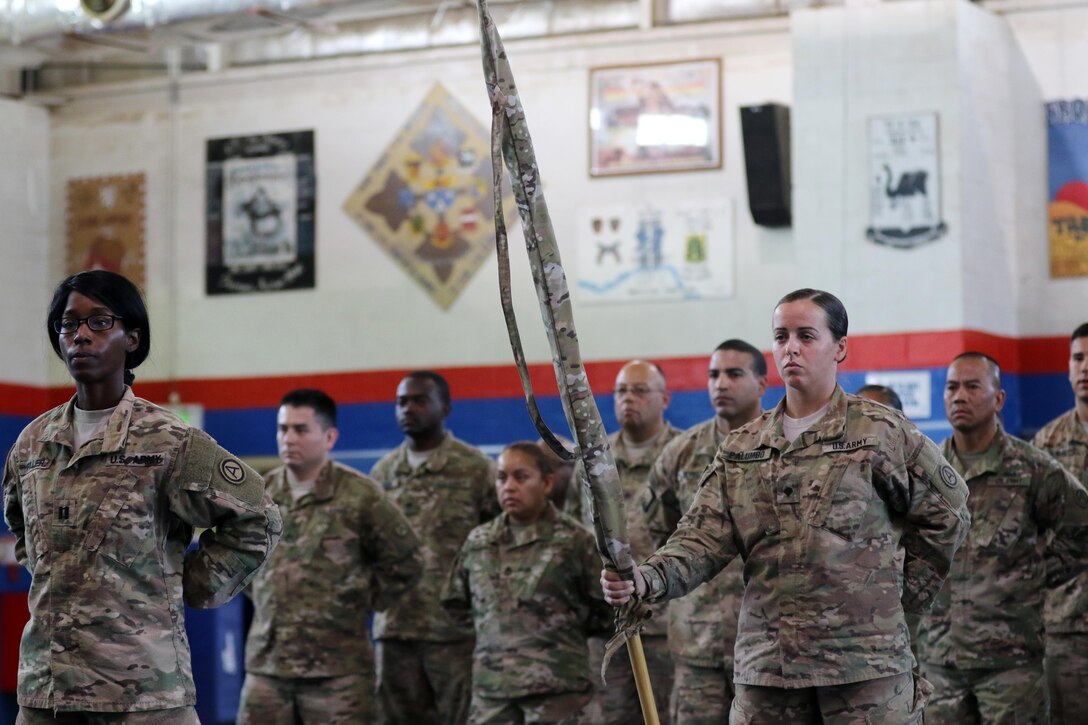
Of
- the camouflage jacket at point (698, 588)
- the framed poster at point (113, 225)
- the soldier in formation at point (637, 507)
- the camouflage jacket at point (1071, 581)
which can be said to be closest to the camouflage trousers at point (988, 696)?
the camouflage jacket at point (1071, 581)

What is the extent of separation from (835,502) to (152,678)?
5.58 ft

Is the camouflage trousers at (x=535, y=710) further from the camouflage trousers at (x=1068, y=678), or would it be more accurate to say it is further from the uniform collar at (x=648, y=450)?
the camouflage trousers at (x=1068, y=678)

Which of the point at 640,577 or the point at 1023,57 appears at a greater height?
the point at 1023,57

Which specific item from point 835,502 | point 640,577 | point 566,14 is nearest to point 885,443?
point 835,502

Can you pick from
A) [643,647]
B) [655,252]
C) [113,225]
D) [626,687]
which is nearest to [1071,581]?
[643,647]

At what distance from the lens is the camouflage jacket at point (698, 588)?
5746 mm

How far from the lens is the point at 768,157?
29.5 feet

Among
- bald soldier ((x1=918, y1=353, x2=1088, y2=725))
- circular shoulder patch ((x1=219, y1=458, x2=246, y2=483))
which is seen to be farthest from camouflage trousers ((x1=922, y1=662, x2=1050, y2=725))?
circular shoulder patch ((x1=219, y1=458, x2=246, y2=483))

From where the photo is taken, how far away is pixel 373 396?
10.4 metres

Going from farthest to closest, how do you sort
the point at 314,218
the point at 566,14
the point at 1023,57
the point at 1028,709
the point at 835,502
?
the point at 314,218 < the point at 566,14 < the point at 1023,57 < the point at 1028,709 < the point at 835,502

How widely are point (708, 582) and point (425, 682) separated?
1776mm

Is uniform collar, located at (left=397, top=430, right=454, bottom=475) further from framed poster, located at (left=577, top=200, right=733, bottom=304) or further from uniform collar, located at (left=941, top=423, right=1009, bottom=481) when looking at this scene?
framed poster, located at (left=577, top=200, right=733, bottom=304)

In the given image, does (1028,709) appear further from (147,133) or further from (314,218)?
(147,133)

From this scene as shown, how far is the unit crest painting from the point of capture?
10.2 meters
